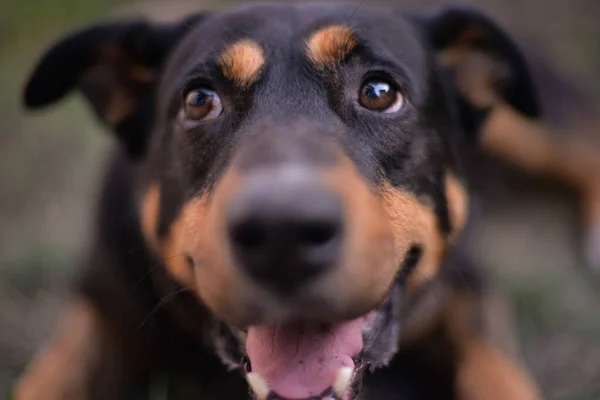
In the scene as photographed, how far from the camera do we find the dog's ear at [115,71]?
104 inches

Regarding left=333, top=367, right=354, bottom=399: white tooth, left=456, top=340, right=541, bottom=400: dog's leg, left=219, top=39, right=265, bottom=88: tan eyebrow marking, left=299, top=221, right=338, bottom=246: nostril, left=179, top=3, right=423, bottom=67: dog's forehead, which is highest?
left=179, top=3, right=423, bottom=67: dog's forehead

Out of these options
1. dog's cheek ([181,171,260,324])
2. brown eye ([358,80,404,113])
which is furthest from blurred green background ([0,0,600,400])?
dog's cheek ([181,171,260,324])

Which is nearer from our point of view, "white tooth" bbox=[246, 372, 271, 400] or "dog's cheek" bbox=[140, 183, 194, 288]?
"white tooth" bbox=[246, 372, 271, 400]

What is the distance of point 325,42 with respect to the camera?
2.20 m

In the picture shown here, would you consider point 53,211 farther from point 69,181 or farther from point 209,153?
point 209,153

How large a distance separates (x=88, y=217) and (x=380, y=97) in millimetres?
2547

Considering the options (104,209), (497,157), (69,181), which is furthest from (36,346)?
(497,157)

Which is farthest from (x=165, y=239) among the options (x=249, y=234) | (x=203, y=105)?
(x=249, y=234)

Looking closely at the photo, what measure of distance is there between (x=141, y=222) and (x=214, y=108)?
0.69 m

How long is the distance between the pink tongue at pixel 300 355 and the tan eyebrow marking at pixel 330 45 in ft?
2.58

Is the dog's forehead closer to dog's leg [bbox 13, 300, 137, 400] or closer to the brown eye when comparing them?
the brown eye

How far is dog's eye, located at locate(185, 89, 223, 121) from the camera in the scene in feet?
7.39

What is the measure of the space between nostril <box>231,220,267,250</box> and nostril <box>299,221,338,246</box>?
3.4 inches

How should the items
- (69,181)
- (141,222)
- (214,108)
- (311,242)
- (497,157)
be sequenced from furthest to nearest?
(69,181)
(497,157)
(141,222)
(214,108)
(311,242)
